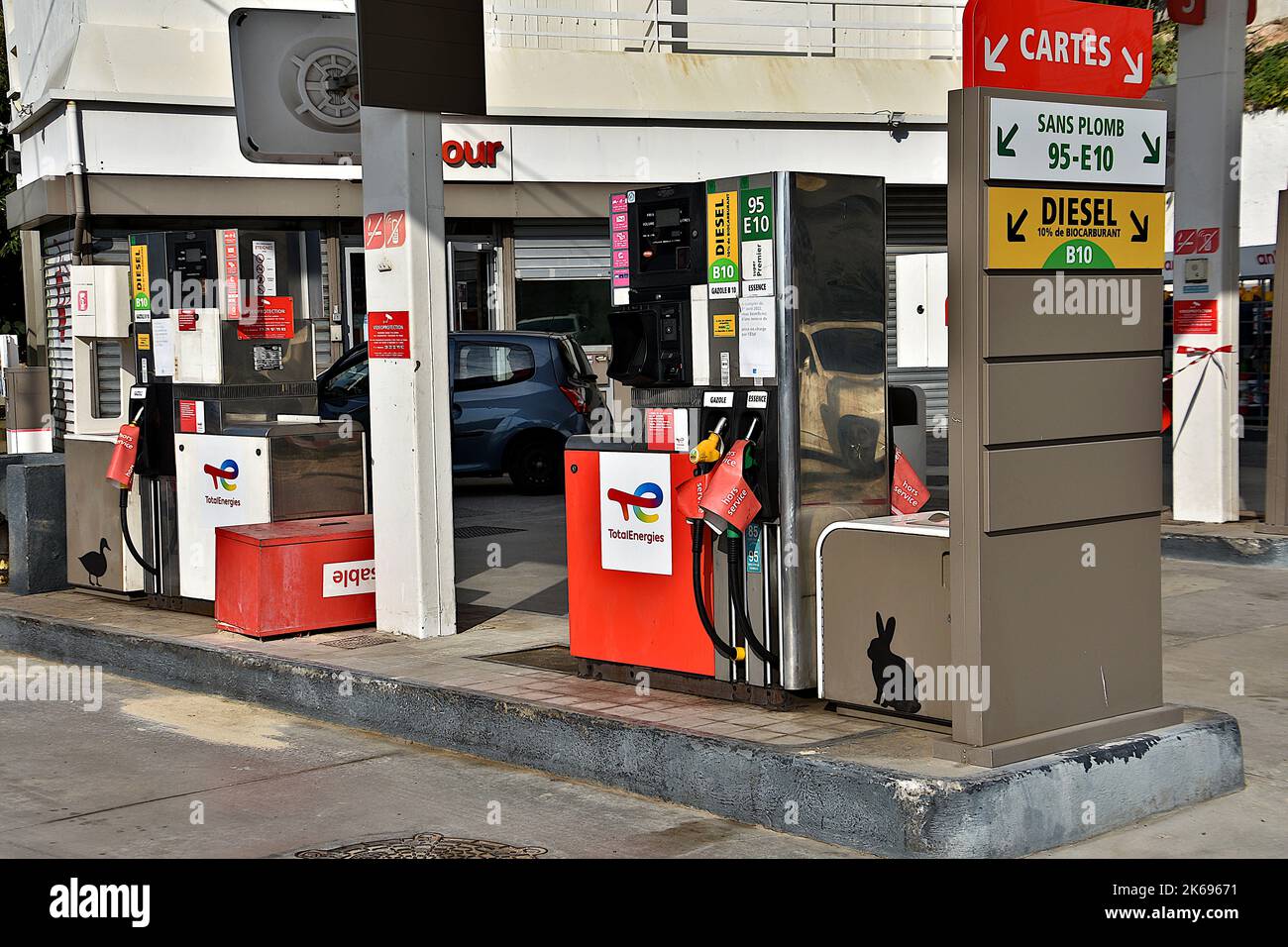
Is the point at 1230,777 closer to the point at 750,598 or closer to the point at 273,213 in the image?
the point at 750,598

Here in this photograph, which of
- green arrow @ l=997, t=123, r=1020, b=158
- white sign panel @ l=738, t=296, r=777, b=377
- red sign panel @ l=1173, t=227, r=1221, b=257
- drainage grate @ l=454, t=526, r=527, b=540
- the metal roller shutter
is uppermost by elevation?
the metal roller shutter

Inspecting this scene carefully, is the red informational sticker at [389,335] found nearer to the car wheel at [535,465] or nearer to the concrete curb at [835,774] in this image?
the concrete curb at [835,774]

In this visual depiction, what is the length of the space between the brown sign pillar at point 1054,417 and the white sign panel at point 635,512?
1.73 meters

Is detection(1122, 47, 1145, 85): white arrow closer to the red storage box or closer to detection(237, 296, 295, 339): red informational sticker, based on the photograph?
the red storage box

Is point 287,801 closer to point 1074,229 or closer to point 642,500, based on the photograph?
point 642,500

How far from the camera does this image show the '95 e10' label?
364 inches

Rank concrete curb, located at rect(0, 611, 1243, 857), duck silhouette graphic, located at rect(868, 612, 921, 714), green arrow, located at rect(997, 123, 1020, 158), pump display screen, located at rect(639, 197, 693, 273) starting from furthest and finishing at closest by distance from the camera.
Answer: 1. pump display screen, located at rect(639, 197, 693, 273)
2. duck silhouette graphic, located at rect(868, 612, 921, 714)
3. green arrow, located at rect(997, 123, 1020, 158)
4. concrete curb, located at rect(0, 611, 1243, 857)

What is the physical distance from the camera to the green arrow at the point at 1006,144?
18.6ft

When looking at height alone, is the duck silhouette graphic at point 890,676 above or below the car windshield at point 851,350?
below

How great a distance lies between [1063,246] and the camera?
5.93m

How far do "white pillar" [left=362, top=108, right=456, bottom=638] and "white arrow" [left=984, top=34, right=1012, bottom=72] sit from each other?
3.83m

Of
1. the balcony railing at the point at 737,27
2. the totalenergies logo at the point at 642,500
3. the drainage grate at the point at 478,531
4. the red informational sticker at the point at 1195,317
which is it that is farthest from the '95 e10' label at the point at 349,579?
the balcony railing at the point at 737,27

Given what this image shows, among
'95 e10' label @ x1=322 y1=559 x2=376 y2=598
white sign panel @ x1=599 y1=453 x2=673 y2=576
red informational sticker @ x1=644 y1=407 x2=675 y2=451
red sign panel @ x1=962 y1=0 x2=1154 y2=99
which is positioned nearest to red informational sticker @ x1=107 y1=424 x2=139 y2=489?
'95 e10' label @ x1=322 y1=559 x2=376 y2=598
